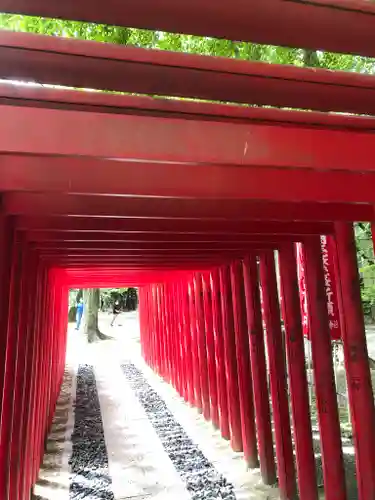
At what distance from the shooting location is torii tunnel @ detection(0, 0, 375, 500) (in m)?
1.46

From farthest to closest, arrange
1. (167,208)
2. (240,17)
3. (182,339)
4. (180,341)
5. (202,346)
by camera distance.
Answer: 1. (180,341)
2. (182,339)
3. (202,346)
4. (167,208)
5. (240,17)

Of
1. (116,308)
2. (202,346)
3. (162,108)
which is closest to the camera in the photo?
(162,108)

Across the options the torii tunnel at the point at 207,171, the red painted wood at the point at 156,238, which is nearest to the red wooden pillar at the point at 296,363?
the torii tunnel at the point at 207,171

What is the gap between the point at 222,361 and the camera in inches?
248

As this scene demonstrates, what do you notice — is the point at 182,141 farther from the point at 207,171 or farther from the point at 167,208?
the point at 167,208

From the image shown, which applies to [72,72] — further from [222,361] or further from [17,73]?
[222,361]

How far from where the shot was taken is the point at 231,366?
19.0 feet

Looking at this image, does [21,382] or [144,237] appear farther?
[144,237]

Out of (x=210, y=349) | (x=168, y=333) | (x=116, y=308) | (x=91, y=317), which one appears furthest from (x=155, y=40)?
(x=116, y=308)

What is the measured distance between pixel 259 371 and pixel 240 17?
421 centimetres

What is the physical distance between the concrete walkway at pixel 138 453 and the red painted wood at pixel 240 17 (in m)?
4.49

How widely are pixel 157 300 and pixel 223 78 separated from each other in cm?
1001

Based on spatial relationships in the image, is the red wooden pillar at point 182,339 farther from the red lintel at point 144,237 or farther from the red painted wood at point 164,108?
the red painted wood at point 164,108

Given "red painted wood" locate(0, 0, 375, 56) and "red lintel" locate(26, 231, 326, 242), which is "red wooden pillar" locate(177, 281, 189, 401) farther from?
"red painted wood" locate(0, 0, 375, 56)
